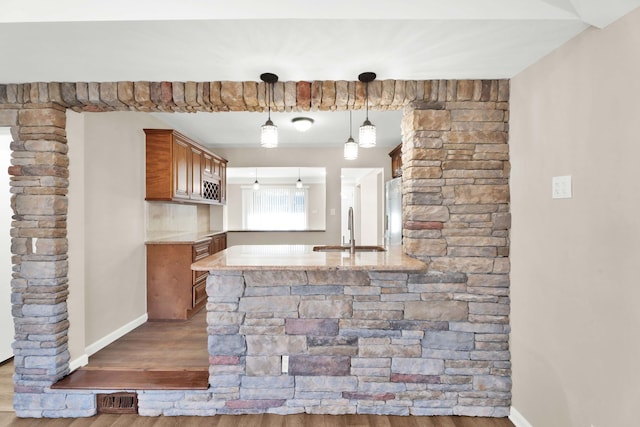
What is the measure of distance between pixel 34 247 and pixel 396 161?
4.04 meters

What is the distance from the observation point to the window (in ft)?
26.6

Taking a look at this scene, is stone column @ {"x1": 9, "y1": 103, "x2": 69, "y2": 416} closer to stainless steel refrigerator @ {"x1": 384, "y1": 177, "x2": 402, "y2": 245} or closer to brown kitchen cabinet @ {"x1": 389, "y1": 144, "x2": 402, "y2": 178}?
stainless steel refrigerator @ {"x1": 384, "y1": 177, "x2": 402, "y2": 245}

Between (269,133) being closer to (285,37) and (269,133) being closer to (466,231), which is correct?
(285,37)

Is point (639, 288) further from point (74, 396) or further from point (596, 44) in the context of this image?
point (74, 396)

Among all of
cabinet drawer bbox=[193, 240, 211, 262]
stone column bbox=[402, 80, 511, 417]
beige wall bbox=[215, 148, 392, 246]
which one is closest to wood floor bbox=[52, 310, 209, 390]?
cabinet drawer bbox=[193, 240, 211, 262]

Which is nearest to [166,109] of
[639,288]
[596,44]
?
[596,44]

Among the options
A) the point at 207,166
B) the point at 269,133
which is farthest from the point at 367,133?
the point at 207,166

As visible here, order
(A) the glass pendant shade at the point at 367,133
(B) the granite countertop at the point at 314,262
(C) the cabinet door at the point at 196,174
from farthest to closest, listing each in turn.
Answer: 1. (C) the cabinet door at the point at 196,174
2. (A) the glass pendant shade at the point at 367,133
3. (B) the granite countertop at the point at 314,262

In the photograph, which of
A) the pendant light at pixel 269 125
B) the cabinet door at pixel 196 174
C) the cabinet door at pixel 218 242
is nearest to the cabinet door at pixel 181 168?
the cabinet door at pixel 196 174

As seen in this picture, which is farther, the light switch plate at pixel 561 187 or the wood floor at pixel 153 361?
the wood floor at pixel 153 361

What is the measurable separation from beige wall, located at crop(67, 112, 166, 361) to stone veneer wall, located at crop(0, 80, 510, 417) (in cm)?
18

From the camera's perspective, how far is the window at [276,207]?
8.11 metres

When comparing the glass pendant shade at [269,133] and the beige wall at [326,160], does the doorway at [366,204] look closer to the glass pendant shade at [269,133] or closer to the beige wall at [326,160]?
the beige wall at [326,160]

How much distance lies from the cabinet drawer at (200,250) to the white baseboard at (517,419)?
3187 millimetres
